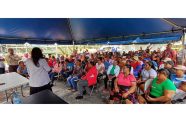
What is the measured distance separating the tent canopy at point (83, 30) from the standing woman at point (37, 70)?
1.14m

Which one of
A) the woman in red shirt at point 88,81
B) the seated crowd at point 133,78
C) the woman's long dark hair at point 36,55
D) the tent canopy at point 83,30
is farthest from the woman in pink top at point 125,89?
the woman's long dark hair at point 36,55

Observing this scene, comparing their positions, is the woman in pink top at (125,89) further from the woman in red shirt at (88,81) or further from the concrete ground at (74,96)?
the woman in red shirt at (88,81)

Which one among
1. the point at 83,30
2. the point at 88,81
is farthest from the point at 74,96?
the point at 83,30

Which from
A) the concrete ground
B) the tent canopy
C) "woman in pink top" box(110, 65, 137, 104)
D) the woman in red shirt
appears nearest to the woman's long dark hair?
the tent canopy

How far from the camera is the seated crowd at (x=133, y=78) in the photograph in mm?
2816

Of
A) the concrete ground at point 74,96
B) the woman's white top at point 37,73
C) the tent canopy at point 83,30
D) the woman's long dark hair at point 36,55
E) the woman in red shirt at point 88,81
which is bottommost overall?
the concrete ground at point 74,96

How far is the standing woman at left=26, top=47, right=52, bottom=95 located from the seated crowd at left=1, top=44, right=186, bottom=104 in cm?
135

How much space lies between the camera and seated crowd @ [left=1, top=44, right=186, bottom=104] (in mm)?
2816

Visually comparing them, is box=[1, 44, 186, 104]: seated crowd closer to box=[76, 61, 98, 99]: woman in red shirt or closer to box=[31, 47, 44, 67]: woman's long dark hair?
box=[76, 61, 98, 99]: woman in red shirt

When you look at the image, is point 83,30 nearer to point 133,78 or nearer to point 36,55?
point 133,78

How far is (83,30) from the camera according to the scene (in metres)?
4.96
